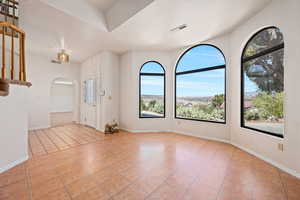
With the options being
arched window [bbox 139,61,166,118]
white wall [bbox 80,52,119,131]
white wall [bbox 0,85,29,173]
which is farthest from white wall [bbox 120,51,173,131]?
white wall [bbox 0,85,29,173]

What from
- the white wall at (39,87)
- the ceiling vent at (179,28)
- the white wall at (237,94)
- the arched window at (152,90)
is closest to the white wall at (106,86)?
the white wall at (237,94)

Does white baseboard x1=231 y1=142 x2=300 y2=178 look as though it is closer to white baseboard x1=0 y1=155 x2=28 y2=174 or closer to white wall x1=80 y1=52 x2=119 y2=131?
white wall x1=80 y1=52 x2=119 y2=131

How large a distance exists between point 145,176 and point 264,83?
2945 mm

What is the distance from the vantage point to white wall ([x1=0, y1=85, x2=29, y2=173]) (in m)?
2.16

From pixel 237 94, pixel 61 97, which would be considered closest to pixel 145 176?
pixel 237 94

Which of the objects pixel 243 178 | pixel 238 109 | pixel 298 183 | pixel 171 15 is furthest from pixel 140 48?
pixel 298 183

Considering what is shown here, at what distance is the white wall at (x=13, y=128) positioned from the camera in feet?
7.10

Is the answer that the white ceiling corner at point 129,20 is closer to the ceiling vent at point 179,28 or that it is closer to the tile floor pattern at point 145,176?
the ceiling vent at point 179,28

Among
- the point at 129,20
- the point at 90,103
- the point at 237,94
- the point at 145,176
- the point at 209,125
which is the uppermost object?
the point at 129,20

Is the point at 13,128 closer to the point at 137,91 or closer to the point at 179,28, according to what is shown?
the point at 137,91

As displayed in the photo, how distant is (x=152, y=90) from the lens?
4996 mm

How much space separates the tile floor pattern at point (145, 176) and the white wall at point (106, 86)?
188 cm

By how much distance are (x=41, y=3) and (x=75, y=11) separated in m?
0.53

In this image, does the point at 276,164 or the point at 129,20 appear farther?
the point at 129,20
